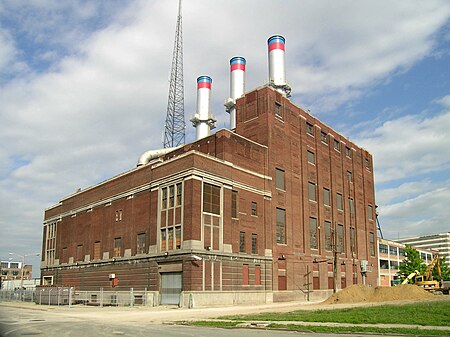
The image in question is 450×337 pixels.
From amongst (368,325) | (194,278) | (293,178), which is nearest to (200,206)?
(194,278)

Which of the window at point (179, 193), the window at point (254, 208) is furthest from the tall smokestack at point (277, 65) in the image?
the window at point (179, 193)

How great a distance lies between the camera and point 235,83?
63.9 metres

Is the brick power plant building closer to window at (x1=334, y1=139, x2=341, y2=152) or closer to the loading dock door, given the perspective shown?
the loading dock door

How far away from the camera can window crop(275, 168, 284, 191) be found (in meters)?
53.2

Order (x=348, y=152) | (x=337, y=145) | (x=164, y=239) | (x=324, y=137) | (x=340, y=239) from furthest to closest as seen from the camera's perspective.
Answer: (x=348, y=152) < (x=337, y=145) < (x=324, y=137) < (x=340, y=239) < (x=164, y=239)

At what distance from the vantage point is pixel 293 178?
184 feet

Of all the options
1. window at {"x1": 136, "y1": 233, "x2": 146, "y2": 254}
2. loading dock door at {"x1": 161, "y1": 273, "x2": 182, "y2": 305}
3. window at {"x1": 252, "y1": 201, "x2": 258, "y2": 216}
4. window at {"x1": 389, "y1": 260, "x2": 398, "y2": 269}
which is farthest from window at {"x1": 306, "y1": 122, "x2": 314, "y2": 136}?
window at {"x1": 389, "y1": 260, "x2": 398, "y2": 269}

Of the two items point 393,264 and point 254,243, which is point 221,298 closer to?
point 254,243

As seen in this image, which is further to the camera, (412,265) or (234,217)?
(412,265)

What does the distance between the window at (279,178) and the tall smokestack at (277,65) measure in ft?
40.5

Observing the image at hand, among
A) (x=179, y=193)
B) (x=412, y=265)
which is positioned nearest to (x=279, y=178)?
(x=179, y=193)

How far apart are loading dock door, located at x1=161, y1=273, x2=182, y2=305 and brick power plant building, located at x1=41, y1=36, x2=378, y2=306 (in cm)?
12

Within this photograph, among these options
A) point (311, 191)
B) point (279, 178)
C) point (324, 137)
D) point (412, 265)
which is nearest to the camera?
point (279, 178)

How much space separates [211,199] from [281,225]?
12.4m
